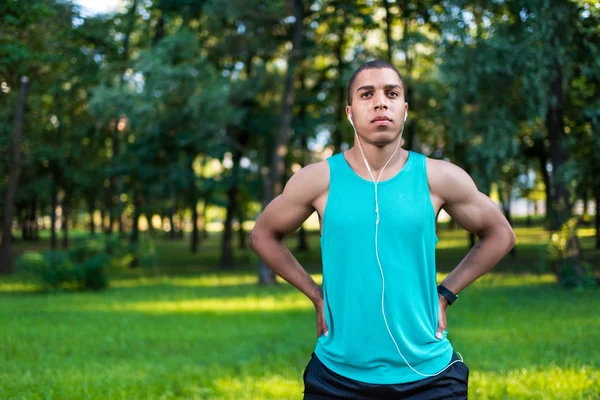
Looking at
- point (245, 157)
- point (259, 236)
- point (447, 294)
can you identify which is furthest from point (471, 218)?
point (245, 157)

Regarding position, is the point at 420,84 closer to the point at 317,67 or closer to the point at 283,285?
the point at 283,285

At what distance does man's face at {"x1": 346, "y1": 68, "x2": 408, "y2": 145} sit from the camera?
3059mm

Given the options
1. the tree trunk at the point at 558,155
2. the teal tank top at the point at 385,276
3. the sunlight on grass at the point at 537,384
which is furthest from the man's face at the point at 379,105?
the tree trunk at the point at 558,155

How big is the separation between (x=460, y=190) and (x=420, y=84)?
22.4m

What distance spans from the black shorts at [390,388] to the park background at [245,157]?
13.9ft

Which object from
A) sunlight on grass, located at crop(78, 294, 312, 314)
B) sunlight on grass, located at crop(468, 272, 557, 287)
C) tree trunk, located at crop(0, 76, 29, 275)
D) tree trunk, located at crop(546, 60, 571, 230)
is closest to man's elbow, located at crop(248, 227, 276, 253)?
sunlight on grass, located at crop(78, 294, 312, 314)

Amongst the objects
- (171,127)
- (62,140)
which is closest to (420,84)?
(171,127)

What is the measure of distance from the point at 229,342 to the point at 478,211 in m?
9.22

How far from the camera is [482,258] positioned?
327 cm

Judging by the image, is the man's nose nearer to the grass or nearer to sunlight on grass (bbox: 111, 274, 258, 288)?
the grass

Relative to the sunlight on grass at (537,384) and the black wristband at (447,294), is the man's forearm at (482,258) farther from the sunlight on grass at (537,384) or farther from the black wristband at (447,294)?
the sunlight on grass at (537,384)

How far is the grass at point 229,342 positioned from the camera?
25.4 feet

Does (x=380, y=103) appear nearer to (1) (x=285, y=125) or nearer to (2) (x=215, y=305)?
(2) (x=215, y=305)

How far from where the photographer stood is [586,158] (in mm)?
19875
